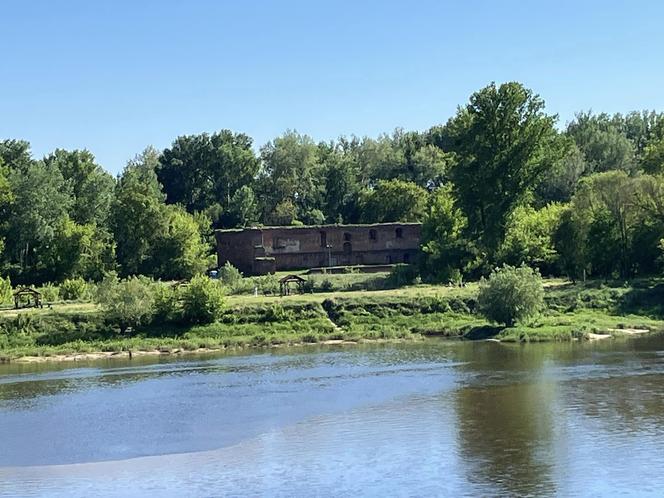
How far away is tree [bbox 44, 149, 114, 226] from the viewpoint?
10594 centimetres

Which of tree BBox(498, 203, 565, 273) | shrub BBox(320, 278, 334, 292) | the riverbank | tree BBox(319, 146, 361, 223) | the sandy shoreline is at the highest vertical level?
tree BBox(319, 146, 361, 223)

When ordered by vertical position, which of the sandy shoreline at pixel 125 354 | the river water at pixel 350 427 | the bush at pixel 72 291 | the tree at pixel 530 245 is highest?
the tree at pixel 530 245

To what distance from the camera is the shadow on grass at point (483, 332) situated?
207 ft

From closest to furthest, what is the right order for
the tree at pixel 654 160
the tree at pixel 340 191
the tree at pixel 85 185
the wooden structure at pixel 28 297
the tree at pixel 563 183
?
the wooden structure at pixel 28 297
the tree at pixel 654 160
the tree at pixel 85 185
the tree at pixel 563 183
the tree at pixel 340 191

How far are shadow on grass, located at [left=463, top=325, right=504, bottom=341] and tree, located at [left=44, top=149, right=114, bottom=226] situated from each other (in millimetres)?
54071

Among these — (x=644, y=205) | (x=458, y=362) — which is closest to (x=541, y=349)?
(x=458, y=362)

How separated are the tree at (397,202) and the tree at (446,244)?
17.8 meters

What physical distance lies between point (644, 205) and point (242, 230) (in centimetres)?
4107

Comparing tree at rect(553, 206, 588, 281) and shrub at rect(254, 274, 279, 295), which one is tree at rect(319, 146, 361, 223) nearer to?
shrub at rect(254, 274, 279, 295)

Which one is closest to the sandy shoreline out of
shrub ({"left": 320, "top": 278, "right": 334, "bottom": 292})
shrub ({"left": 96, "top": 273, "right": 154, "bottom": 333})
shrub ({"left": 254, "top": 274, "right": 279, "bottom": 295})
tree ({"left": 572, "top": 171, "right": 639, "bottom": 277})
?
shrub ({"left": 96, "top": 273, "right": 154, "bottom": 333})

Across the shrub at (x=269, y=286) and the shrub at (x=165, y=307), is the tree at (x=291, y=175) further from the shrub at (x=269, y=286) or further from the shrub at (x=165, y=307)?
the shrub at (x=165, y=307)

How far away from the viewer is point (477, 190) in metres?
84.4

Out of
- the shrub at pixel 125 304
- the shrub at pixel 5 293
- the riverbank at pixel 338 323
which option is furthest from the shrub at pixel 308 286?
the shrub at pixel 5 293

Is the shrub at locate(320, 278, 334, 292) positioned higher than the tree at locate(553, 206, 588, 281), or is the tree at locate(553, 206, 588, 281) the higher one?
the tree at locate(553, 206, 588, 281)
